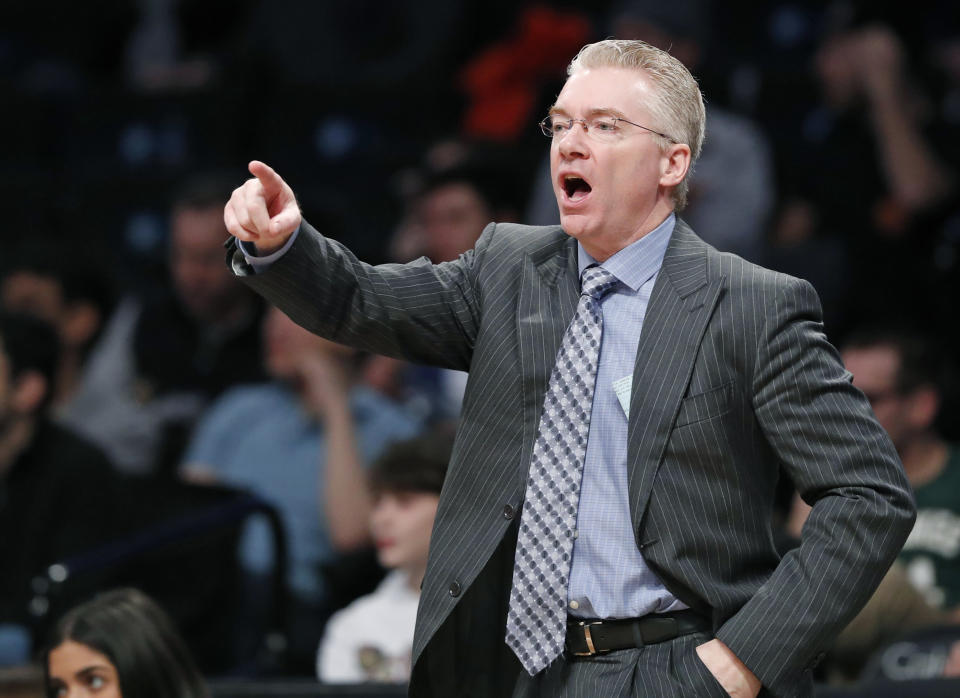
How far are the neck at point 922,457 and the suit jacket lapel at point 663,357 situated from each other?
8.01 feet

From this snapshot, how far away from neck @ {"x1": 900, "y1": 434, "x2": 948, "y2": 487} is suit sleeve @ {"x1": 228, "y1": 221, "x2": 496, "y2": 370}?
2458 mm

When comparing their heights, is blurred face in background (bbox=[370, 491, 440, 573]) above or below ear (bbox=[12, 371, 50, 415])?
below

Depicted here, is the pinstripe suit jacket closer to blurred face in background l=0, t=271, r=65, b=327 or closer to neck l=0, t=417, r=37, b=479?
neck l=0, t=417, r=37, b=479

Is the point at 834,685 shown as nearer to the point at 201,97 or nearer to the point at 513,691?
the point at 513,691

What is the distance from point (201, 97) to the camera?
6.85m

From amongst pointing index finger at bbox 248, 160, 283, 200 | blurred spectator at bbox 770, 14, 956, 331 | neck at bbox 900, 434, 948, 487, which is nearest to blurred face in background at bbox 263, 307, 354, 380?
blurred spectator at bbox 770, 14, 956, 331

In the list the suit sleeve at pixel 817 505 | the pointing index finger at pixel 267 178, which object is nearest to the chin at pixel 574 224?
the suit sleeve at pixel 817 505

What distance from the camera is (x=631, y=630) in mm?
2092

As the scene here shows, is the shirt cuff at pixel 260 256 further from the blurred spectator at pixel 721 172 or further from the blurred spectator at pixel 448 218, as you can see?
the blurred spectator at pixel 721 172

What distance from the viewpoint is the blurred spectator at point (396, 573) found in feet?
13.0

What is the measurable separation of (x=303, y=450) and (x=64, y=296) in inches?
54.8

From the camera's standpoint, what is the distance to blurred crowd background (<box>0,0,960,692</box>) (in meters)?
4.38

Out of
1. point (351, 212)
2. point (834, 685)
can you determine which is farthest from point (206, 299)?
point (834, 685)

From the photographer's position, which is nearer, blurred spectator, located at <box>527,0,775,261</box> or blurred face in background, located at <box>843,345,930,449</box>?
blurred face in background, located at <box>843,345,930,449</box>
